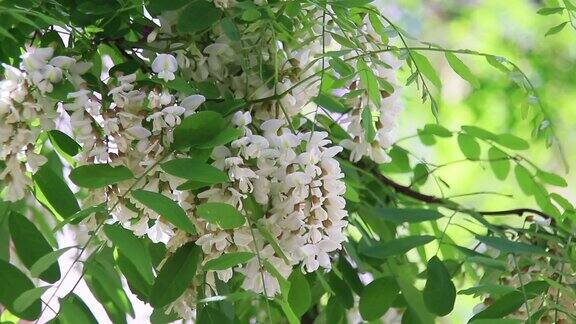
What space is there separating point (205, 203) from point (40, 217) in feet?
1.29

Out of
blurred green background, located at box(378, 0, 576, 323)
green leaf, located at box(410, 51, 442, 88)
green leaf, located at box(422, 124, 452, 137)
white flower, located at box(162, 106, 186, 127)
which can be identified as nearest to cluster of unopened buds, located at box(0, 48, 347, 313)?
white flower, located at box(162, 106, 186, 127)

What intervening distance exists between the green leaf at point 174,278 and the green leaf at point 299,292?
9 centimetres

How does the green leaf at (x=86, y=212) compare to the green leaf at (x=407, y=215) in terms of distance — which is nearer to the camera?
the green leaf at (x=86, y=212)

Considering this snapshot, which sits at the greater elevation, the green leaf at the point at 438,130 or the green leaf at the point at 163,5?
the green leaf at the point at 163,5

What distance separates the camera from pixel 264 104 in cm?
56

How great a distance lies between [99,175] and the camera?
1.66 ft

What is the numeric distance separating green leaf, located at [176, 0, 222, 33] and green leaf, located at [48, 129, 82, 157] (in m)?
0.10

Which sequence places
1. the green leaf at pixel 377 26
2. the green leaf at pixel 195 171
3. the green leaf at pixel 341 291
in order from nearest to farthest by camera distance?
1. the green leaf at pixel 195 171
2. the green leaf at pixel 377 26
3. the green leaf at pixel 341 291

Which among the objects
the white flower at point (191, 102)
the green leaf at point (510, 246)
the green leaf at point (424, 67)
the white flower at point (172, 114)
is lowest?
the green leaf at point (510, 246)

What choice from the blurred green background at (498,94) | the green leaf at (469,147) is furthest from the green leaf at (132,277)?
the blurred green background at (498,94)

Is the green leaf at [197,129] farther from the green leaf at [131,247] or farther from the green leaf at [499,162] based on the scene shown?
the green leaf at [499,162]

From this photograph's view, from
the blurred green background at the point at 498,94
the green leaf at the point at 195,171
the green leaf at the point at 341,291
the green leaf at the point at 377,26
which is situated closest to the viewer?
the green leaf at the point at 195,171

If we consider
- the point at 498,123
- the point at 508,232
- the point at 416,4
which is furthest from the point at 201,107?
the point at 416,4

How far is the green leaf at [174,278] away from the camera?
1.76ft
